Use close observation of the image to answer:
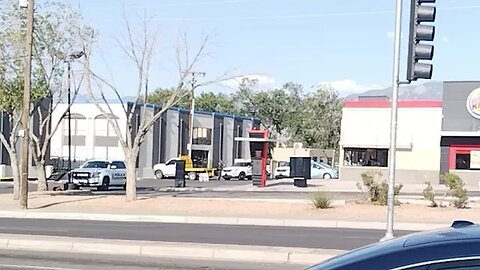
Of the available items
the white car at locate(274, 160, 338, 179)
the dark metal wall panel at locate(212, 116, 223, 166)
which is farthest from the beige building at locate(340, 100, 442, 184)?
the dark metal wall panel at locate(212, 116, 223, 166)

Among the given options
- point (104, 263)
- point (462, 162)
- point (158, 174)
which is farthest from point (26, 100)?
point (158, 174)

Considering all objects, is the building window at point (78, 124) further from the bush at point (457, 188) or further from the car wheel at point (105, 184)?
the bush at point (457, 188)

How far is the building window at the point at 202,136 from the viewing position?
77912 millimetres

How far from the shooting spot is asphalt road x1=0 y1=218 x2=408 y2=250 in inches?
727

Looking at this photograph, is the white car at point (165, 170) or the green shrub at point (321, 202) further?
the white car at point (165, 170)

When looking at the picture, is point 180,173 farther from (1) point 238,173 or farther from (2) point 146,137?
(2) point 146,137

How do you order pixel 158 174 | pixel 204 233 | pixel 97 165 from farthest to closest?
pixel 158 174 → pixel 97 165 → pixel 204 233

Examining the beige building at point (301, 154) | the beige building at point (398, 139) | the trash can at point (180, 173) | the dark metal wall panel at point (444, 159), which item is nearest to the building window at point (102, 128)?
the beige building at point (301, 154)

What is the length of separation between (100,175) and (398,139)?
816 inches

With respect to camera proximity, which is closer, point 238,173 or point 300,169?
point 300,169

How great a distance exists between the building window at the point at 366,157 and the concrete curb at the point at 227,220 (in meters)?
31.4

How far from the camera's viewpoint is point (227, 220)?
2538 cm

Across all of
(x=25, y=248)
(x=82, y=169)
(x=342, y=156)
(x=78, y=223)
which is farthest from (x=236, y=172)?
(x=25, y=248)

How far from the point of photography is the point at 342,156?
184ft
